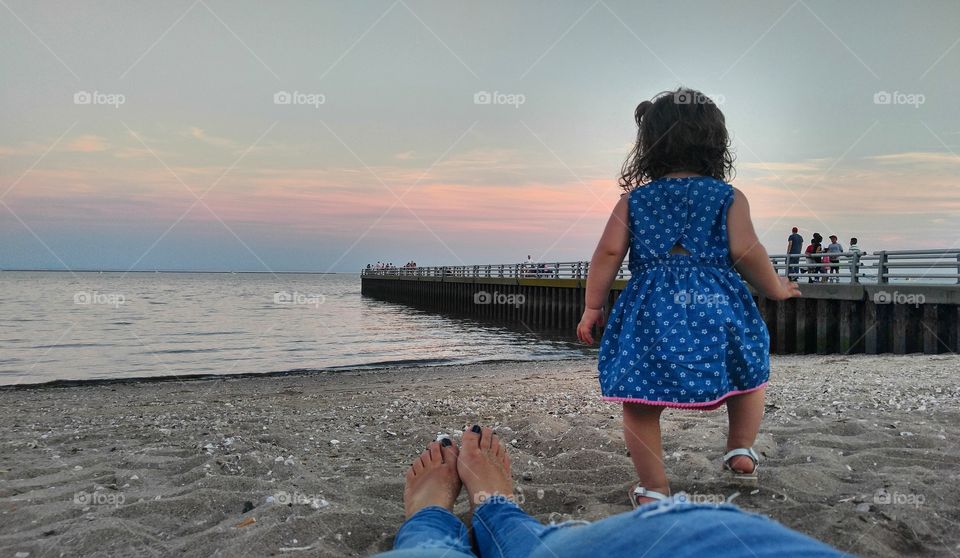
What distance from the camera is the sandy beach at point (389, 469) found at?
2.39 meters

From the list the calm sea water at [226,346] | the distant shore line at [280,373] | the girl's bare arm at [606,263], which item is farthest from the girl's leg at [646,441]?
the calm sea water at [226,346]

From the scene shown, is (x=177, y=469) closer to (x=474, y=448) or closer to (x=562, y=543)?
(x=474, y=448)

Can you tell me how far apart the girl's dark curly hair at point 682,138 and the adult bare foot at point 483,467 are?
1.39 metres

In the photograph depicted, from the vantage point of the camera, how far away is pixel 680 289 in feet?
8.16

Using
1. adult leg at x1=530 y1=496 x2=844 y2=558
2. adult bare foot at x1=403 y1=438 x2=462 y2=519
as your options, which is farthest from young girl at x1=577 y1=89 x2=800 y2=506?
adult leg at x1=530 y1=496 x2=844 y2=558

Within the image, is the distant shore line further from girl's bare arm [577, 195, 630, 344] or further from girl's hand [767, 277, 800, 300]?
girl's hand [767, 277, 800, 300]

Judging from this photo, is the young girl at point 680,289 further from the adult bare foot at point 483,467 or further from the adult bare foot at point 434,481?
the adult bare foot at point 434,481

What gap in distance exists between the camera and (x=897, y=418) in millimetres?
4086

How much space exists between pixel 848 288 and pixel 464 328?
47.8 ft

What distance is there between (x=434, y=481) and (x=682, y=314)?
3.99 feet

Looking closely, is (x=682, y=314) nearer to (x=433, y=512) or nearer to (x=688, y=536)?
(x=433, y=512)

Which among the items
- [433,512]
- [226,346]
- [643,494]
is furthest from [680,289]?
[226,346]

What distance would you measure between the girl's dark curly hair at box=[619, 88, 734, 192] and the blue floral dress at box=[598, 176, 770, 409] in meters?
0.09

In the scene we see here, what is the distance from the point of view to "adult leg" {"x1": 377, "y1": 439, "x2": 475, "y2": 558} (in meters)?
1.70
